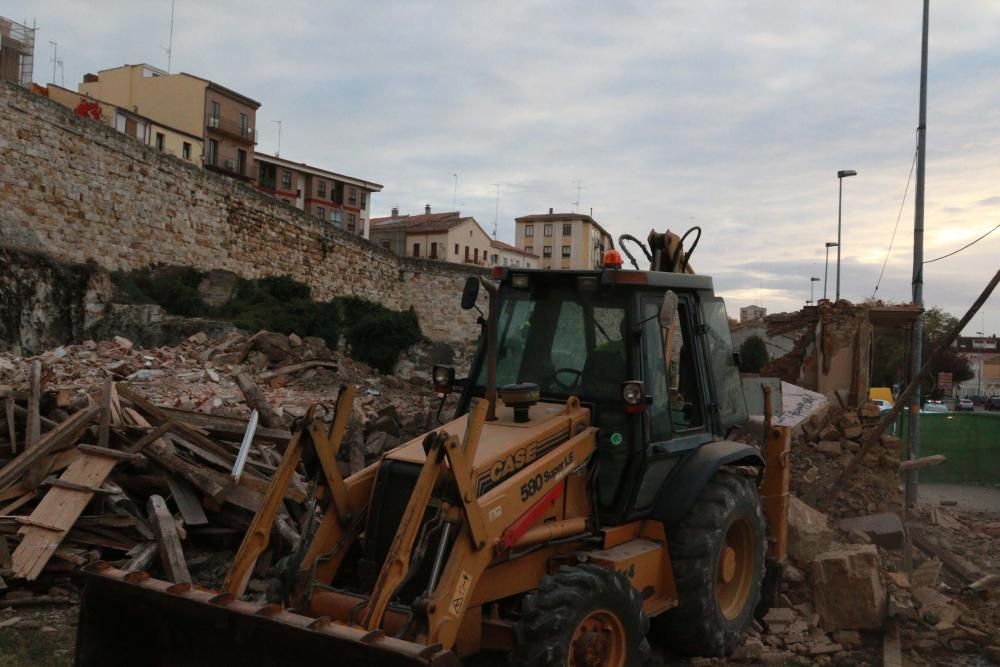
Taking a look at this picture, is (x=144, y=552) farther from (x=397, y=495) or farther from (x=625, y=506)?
(x=625, y=506)

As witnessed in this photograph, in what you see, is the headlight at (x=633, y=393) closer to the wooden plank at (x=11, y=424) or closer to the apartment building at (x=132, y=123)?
the wooden plank at (x=11, y=424)

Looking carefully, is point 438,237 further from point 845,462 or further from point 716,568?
point 716,568

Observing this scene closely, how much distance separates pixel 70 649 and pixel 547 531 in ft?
10.3

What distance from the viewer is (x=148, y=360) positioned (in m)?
14.6

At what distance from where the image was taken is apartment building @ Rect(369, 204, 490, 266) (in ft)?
231

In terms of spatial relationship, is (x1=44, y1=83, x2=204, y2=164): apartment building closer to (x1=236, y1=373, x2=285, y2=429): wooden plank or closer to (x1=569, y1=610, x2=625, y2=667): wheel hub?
(x1=236, y1=373, x2=285, y2=429): wooden plank

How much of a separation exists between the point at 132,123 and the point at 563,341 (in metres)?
42.7

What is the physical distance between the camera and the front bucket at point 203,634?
11.2 ft

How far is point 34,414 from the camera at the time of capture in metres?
7.55

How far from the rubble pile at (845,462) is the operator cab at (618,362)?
4.79 metres

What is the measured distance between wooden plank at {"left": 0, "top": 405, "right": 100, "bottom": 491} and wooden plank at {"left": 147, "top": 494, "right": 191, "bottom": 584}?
3.50 ft

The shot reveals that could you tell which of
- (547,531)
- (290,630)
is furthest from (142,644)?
(547,531)

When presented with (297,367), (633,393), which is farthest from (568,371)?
(297,367)

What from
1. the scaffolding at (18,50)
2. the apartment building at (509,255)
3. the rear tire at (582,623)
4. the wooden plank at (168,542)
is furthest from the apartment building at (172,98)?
the rear tire at (582,623)
